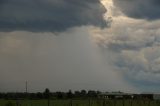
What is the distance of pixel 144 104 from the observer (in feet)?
194

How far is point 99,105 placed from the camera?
168 ft

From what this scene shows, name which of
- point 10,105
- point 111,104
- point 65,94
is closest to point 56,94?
point 65,94

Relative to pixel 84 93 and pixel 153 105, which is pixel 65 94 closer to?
pixel 84 93

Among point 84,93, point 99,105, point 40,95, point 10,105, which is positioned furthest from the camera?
point 84,93

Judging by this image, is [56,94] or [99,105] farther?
[56,94]

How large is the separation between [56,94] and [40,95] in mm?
10977

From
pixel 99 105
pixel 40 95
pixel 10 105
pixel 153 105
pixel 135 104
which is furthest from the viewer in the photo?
pixel 40 95

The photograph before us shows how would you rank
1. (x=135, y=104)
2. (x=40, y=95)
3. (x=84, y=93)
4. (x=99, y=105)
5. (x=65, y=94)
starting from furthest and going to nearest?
(x=84, y=93) < (x=65, y=94) < (x=40, y=95) < (x=135, y=104) < (x=99, y=105)

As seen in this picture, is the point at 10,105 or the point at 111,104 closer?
the point at 10,105

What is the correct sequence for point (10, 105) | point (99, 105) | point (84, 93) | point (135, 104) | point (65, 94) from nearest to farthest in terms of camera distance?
point (10, 105) → point (99, 105) → point (135, 104) → point (65, 94) → point (84, 93)

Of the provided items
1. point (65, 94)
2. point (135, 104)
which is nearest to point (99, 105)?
point (135, 104)

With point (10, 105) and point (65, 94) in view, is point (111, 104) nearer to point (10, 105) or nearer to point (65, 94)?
point (10, 105)

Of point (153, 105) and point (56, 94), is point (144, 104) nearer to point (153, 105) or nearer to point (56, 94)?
point (153, 105)

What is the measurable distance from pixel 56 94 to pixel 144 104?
62.4 metres
